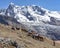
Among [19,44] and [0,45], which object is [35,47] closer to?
[19,44]

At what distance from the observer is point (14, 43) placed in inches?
1017


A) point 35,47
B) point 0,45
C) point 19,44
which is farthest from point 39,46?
point 0,45

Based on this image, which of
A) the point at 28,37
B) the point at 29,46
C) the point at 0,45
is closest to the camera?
the point at 0,45

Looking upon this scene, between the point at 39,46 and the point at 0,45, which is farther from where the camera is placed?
the point at 39,46

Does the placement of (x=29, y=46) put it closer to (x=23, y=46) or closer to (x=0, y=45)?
(x=23, y=46)

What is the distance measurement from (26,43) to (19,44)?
169 cm

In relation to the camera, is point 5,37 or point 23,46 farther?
point 5,37

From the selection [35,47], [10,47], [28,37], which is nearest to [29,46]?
[35,47]

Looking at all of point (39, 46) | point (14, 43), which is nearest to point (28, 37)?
point (39, 46)

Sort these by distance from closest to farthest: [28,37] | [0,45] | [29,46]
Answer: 1. [0,45]
2. [29,46]
3. [28,37]

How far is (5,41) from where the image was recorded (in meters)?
26.0

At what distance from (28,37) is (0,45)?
7676mm

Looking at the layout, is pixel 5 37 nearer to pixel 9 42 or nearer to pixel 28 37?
pixel 9 42

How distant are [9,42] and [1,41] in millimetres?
832
